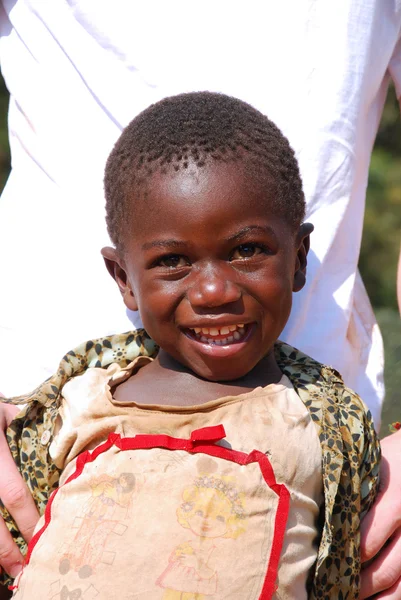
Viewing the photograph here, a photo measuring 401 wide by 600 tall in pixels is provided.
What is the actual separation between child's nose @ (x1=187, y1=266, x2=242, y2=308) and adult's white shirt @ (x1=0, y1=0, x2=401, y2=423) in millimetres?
393

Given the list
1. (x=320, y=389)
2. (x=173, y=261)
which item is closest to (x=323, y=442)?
Answer: (x=320, y=389)

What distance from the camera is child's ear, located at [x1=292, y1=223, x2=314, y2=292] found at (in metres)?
2.19

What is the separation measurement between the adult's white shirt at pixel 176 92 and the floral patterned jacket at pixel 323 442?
0.12 m

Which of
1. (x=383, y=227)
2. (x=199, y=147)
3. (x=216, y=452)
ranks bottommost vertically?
(x=383, y=227)

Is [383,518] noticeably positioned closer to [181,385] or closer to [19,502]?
[181,385]

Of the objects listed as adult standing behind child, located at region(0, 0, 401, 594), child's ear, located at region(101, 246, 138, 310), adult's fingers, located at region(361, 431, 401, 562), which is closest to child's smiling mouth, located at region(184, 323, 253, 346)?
child's ear, located at region(101, 246, 138, 310)

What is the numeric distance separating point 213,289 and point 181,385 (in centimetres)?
28

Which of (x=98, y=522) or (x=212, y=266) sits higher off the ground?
(x=212, y=266)

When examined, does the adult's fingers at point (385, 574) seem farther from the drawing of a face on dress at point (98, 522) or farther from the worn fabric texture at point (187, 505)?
the drawing of a face on dress at point (98, 522)

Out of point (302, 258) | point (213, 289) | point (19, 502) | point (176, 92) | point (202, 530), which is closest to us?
point (202, 530)

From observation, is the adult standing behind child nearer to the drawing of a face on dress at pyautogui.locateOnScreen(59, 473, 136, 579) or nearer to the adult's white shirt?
the adult's white shirt

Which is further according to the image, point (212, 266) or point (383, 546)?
point (383, 546)

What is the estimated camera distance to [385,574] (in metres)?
2.09

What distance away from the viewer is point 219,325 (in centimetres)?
200
